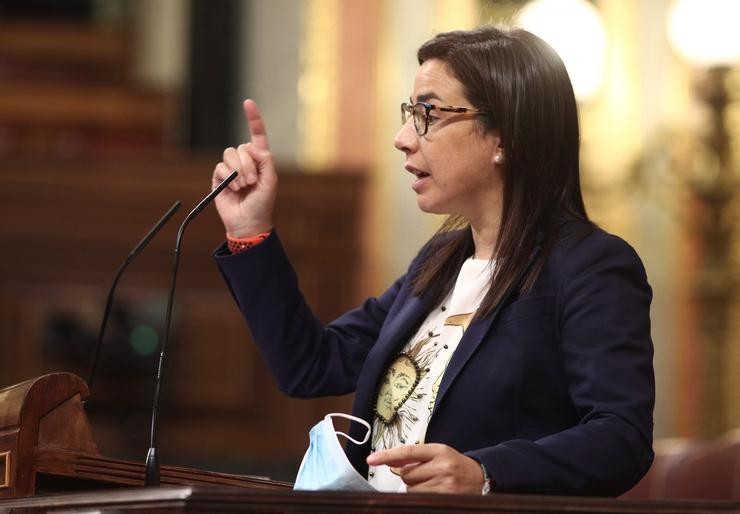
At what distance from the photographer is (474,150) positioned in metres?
1.96

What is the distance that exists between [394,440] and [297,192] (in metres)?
4.52

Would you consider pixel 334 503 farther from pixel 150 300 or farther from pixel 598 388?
pixel 150 300

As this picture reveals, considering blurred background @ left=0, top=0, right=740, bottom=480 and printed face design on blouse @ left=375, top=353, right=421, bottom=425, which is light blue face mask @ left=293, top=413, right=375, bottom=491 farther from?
blurred background @ left=0, top=0, right=740, bottom=480

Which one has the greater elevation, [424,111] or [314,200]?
[424,111]

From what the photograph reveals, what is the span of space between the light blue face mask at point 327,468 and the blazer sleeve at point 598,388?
0.14 metres

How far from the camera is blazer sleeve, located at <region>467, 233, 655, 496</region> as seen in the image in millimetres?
1571

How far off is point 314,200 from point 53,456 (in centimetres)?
471

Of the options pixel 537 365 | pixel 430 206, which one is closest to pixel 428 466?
pixel 537 365

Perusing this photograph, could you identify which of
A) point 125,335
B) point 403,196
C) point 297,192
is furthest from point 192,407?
point 403,196

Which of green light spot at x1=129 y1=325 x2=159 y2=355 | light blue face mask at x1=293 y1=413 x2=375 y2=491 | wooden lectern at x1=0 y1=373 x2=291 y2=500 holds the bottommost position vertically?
green light spot at x1=129 y1=325 x2=159 y2=355

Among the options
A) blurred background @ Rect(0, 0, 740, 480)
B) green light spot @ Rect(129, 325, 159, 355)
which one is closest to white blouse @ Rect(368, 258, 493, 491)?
blurred background @ Rect(0, 0, 740, 480)

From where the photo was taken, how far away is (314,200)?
6.36 m

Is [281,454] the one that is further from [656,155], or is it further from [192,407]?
[656,155]

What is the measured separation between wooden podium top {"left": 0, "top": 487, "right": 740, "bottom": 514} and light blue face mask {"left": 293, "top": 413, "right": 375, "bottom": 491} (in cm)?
17
